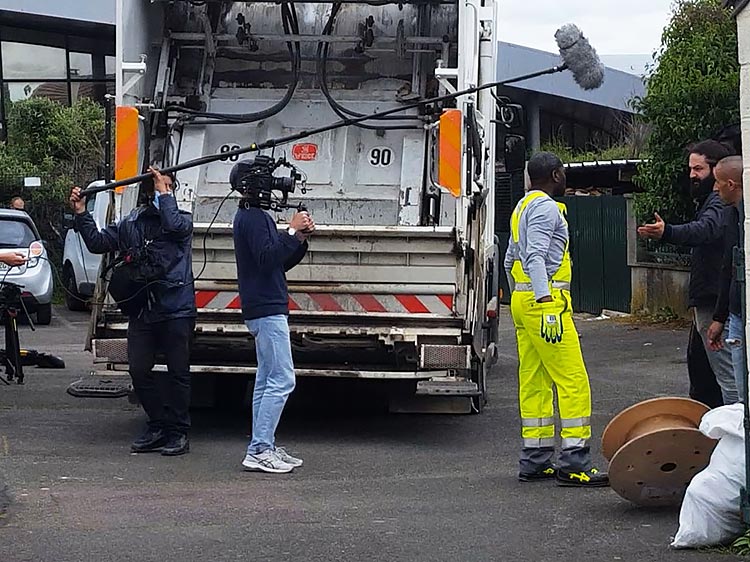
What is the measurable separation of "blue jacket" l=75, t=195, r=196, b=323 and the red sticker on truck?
175 cm

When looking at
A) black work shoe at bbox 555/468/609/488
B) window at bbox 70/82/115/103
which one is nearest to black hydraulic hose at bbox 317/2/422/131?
black work shoe at bbox 555/468/609/488

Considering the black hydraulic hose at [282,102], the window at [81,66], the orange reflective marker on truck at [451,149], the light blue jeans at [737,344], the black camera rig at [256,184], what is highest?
the window at [81,66]

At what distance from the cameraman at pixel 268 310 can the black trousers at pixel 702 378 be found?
2525 millimetres

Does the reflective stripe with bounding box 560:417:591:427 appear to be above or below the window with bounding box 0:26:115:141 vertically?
below

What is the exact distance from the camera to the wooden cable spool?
21.9 ft

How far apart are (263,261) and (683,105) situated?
970 cm

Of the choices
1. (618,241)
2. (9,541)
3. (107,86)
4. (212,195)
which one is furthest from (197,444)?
(107,86)

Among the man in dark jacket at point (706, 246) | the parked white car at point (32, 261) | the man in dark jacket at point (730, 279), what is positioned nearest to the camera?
the man in dark jacket at point (730, 279)

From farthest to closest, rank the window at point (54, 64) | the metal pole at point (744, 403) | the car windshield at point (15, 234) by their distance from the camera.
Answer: the window at point (54, 64) < the car windshield at point (15, 234) < the metal pole at point (744, 403)

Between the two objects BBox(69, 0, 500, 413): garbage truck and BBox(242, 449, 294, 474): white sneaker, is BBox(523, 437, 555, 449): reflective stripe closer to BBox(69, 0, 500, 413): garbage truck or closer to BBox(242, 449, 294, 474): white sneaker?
BBox(69, 0, 500, 413): garbage truck

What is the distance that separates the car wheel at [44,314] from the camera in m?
18.7

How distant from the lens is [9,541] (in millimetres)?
6465

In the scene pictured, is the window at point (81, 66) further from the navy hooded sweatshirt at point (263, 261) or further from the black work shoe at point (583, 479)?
the black work shoe at point (583, 479)

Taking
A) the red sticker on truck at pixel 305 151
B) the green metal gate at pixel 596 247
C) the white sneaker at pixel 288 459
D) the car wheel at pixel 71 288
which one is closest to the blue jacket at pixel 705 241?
the white sneaker at pixel 288 459
